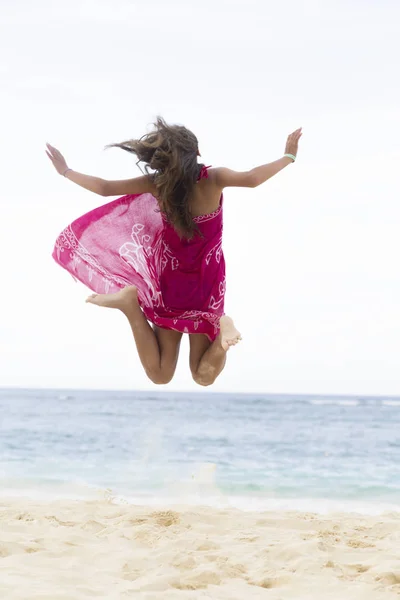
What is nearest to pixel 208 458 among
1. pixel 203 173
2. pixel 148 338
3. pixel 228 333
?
pixel 148 338

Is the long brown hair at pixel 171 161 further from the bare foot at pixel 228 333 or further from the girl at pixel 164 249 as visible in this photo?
the bare foot at pixel 228 333

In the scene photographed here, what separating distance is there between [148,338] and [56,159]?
133 centimetres

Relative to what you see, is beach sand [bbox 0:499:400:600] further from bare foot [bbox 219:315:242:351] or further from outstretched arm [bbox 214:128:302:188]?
outstretched arm [bbox 214:128:302:188]

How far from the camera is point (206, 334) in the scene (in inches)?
190

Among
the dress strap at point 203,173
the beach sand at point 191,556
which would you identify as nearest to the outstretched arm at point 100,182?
the dress strap at point 203,173

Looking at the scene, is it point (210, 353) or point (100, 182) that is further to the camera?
point (210, 353)

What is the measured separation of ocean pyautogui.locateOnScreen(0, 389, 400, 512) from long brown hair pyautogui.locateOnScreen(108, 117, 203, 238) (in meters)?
5.37

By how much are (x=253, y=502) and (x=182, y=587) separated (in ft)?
17.8

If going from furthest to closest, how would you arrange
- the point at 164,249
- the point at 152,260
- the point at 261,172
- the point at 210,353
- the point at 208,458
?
1. the point at 208,458
2. the point at 152,260
3. the point at 164,249
4. the point at 210,353
5. the point at 261,172

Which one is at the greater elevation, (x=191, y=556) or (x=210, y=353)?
(x=210, y=353)

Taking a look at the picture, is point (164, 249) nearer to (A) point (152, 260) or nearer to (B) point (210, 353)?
(A) point (152, 260)

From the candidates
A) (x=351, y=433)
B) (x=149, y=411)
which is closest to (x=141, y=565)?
(x=351, y=433)

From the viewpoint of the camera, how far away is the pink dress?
4.74m

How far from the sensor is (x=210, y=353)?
4770 mm
